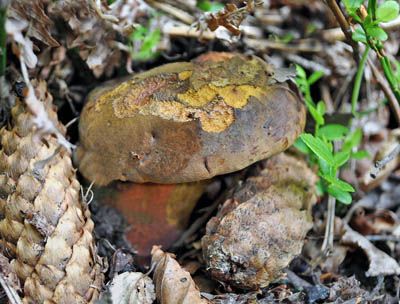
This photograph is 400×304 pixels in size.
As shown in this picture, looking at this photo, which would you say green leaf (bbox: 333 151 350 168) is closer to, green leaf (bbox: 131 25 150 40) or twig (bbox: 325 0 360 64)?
twig (bbox: 325 0 360 64)

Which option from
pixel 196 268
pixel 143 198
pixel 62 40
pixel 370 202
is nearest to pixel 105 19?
pixel 62 40

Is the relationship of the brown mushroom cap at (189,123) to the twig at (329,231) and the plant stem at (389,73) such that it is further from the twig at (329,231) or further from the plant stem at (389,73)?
the twig at (329,231)

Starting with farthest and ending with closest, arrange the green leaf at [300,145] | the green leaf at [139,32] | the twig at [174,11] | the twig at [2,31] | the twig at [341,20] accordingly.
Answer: the twig at [174,11]
the green leaf at [139,32]
the green leaf at [300,145]
the twig at [341,20]
the twig at [2,31]

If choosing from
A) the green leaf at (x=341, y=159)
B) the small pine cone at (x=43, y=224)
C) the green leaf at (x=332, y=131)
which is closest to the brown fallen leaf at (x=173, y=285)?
the small pine cone at (x=43, y=224)

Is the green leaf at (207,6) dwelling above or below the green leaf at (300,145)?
above

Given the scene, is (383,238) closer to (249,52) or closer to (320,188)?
→ (320,188)

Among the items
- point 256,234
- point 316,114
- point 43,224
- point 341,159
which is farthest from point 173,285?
point 316,114
